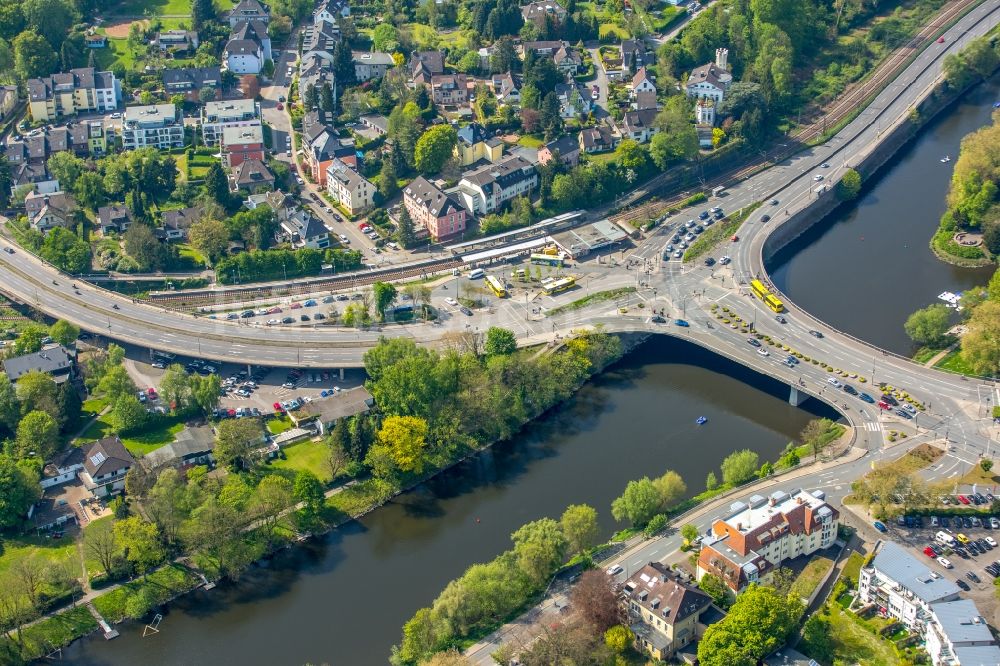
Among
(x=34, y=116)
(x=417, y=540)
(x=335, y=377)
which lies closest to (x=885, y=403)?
(x=417, y=540)

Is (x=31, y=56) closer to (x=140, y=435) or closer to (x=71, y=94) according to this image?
(x=71, y=94)

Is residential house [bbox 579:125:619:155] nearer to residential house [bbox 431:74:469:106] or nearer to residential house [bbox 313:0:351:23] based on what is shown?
residential house [bbox 431:74:469:106]

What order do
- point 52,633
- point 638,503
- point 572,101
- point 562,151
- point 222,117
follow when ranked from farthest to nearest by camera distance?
point 572,101 < point 222,117 < point 562,151 < point 638,503 < point 52,633

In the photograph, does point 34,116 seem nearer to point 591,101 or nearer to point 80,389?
point 80,389

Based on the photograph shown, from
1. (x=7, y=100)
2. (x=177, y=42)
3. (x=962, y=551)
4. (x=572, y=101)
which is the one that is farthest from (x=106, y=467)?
Result: (x=177, y=42)

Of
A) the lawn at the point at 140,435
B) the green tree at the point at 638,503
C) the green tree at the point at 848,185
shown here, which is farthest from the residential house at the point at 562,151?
the green tree at the point at 638,503

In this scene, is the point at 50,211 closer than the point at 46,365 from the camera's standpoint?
No

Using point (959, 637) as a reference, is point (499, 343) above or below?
above
